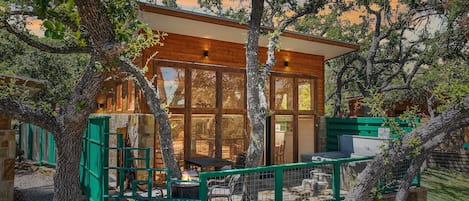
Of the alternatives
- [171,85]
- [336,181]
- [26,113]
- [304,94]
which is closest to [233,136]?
[171,85]

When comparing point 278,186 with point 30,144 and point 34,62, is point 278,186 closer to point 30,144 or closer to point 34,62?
point 30,144

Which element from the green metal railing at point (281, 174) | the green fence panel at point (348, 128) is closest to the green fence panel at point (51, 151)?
the green metal railing at point (281, 174)

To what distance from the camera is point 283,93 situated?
960cm

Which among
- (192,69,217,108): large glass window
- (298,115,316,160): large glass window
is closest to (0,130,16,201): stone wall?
(192,69,217,108): large glass window

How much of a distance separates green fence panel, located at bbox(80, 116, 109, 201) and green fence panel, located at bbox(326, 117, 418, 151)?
714cm

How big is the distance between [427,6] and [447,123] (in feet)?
25.4

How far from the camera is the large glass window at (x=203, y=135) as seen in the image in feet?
26.0

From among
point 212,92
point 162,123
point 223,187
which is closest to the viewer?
point 223,187

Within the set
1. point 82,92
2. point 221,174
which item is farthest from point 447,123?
point 82,92

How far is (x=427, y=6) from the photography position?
10930 millimetres

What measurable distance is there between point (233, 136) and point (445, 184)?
709cm

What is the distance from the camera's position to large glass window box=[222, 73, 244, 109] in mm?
8516

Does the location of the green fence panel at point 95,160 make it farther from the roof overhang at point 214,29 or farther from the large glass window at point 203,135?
the large glass window at point 203,135

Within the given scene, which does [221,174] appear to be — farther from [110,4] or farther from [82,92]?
[110,4]
